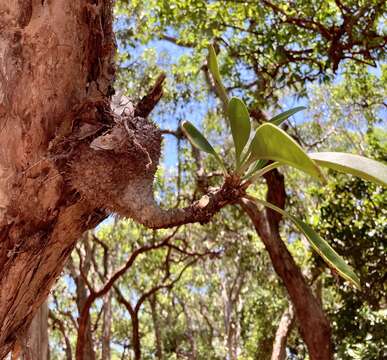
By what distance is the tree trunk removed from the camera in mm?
1341

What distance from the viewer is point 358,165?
1101mm

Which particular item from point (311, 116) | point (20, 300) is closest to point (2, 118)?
point (20, 300)

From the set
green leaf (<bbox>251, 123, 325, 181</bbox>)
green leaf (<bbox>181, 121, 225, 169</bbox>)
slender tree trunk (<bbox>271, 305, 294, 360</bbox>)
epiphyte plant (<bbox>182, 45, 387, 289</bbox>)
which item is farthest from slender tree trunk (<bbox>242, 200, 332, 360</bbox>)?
green leaf (<bbox>251, 123, 325, 181</bbox>)

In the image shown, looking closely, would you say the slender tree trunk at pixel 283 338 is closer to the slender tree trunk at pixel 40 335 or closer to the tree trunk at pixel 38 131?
the slender tree trunk at pixel 40 335

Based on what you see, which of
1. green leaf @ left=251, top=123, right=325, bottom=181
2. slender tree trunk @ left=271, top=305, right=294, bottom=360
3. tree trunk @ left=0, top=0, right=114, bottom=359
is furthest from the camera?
slender tree trunk @ left=271, top=305, right=294, bottom=360

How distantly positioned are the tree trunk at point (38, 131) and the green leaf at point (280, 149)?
0.48 m

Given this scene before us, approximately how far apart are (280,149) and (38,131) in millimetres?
634

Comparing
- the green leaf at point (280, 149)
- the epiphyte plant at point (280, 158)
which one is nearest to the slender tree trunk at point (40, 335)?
the epiphyte plant at point (280, 158)

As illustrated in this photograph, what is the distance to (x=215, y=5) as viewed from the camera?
5.63m

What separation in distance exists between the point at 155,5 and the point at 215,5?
709mm

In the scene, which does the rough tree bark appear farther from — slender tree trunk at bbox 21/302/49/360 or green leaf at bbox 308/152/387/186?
slender tree trunk at bbox 21/302/49/360

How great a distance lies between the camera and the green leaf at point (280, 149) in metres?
1.04

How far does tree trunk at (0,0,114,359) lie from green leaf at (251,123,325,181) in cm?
48

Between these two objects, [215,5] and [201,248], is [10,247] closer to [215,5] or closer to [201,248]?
[215,5]
